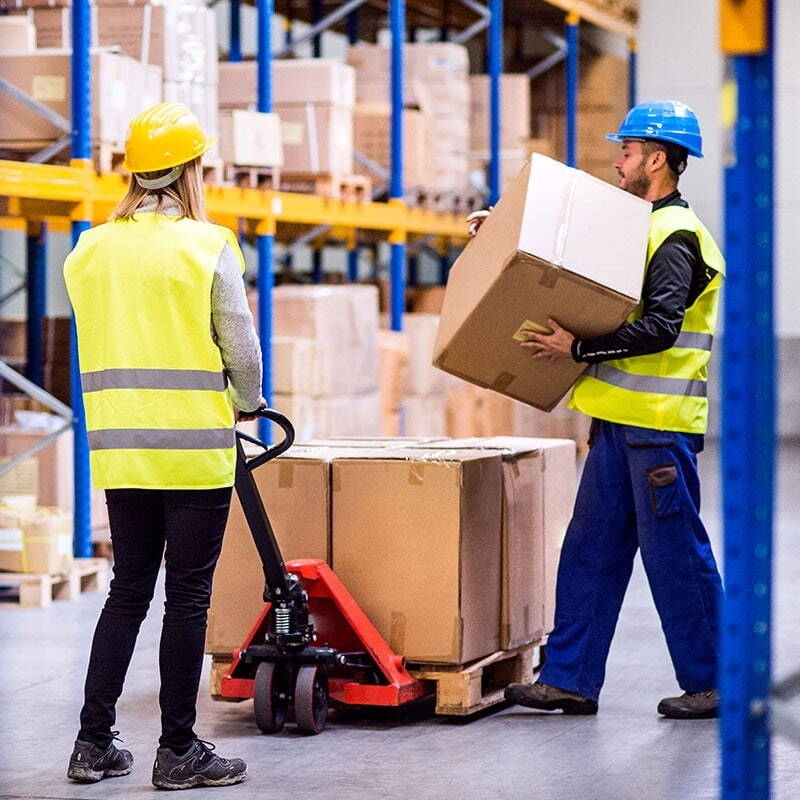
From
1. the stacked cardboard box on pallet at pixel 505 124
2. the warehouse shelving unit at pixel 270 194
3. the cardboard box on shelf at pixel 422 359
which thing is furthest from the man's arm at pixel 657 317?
the stacked cardboard box on pallet at pixel 505 124

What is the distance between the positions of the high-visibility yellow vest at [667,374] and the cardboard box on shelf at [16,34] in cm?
452

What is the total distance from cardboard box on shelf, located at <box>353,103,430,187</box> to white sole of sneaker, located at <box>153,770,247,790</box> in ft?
25.2

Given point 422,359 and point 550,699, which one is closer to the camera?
point 550,699

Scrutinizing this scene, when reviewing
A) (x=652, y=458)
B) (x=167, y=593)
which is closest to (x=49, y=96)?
(x=652, y=458)

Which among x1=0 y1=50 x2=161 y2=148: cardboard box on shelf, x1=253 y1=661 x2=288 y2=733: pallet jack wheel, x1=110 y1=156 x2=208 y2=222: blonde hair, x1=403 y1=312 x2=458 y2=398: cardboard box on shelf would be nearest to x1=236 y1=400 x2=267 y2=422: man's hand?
x1=110 y1=156 x2=208 y2=222: blonde hair

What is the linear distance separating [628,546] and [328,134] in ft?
17.8

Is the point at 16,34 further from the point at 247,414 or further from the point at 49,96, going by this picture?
the point at 247,414

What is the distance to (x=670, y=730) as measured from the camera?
5238mm

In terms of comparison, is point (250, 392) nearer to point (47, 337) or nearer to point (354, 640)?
point (354, 640)

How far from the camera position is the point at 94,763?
4605 mm

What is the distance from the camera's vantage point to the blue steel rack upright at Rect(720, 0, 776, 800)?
2.64 metres

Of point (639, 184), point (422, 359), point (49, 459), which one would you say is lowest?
point (49, 459)

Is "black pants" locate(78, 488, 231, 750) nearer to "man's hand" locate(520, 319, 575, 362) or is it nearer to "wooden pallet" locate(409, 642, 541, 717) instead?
"wooden pallet" locate(409, 642, 541, 717)

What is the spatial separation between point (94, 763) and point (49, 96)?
4.62 metres
